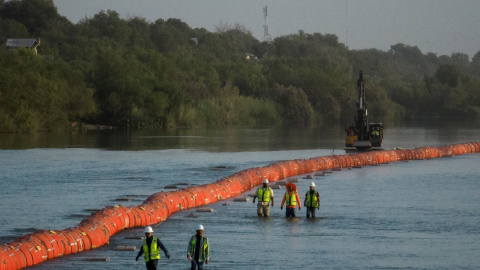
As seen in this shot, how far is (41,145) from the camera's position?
84188 millimetres

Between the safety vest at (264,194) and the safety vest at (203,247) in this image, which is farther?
the safety vest at (264,194)

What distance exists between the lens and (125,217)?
110 ft

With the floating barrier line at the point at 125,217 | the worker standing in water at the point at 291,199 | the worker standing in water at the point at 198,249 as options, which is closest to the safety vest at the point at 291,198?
the worker standing in water at the point at 291,199

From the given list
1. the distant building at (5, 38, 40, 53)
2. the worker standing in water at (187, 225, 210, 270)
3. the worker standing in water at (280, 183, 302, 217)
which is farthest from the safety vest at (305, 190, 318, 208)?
the distant building at (5, 38, 40, 53)

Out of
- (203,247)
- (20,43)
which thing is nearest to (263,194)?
(203,247)

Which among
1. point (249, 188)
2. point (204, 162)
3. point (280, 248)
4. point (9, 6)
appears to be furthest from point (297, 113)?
point (280, 248)

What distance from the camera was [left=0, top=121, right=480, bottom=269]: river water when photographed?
28719 mm

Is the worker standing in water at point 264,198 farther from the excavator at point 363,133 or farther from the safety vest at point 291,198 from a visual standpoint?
the excavator at point 363,133

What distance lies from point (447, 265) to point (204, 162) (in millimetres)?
40759

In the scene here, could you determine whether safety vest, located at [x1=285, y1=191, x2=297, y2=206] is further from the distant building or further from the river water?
the distant building

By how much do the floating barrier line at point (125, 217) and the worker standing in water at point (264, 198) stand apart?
3.91 meters

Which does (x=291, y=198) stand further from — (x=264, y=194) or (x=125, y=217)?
(x=125, y=217)

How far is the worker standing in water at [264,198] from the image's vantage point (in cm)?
3538

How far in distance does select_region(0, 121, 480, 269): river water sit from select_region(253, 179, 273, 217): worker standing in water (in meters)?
0.54
